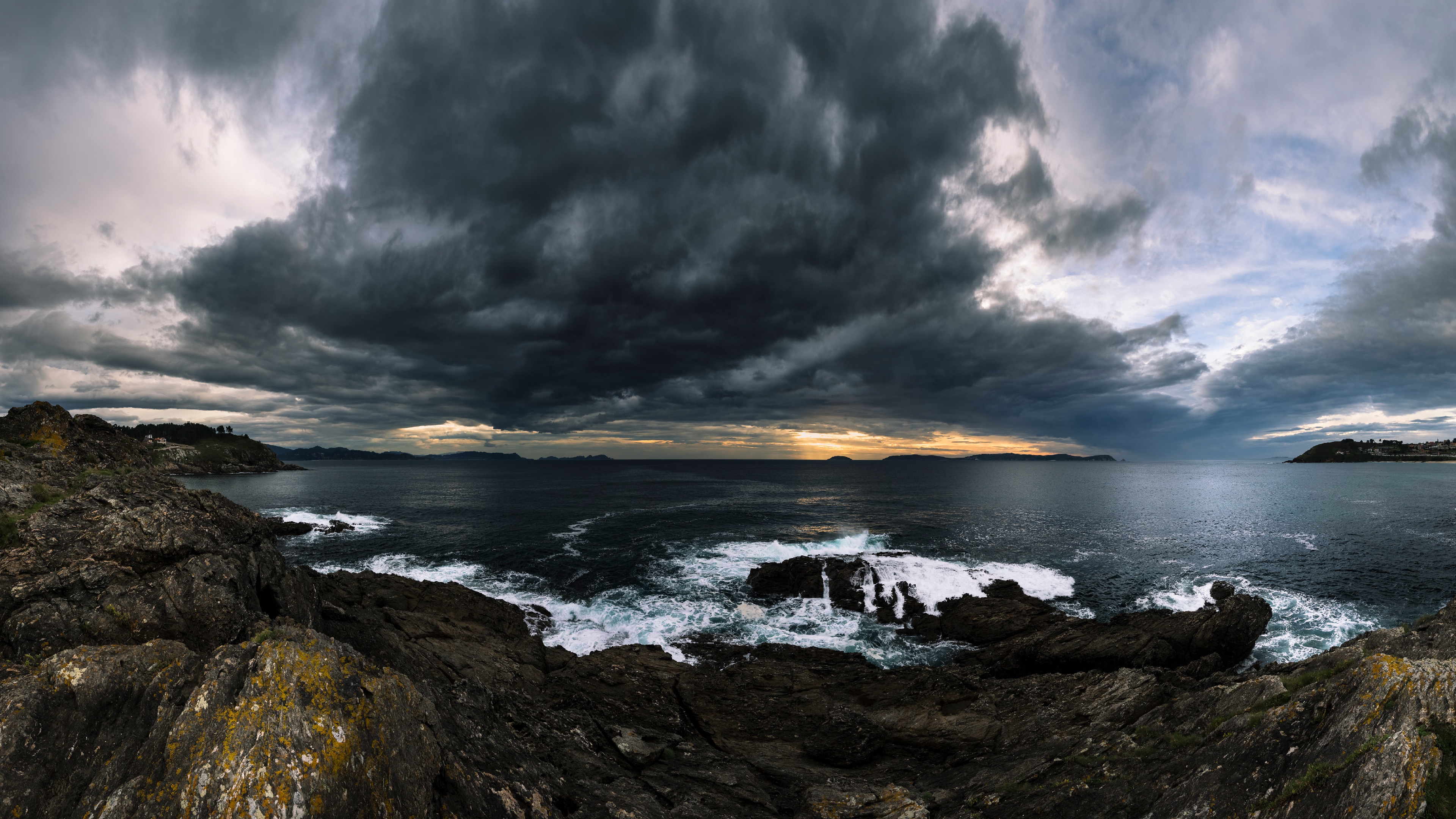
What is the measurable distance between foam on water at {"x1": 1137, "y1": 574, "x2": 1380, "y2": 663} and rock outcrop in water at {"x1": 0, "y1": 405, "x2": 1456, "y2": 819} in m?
13.6

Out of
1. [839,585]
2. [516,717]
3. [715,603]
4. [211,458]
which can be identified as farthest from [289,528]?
[211,458]

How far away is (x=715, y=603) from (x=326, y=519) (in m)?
69.9

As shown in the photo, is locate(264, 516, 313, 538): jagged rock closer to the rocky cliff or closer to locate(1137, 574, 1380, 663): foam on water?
locate(1137, 574, 1380, 663): foam on water

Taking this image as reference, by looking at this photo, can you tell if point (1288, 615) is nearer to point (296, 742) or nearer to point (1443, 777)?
point (1443, 777)

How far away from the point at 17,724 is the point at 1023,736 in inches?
822

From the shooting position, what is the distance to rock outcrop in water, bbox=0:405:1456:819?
5.97 meters

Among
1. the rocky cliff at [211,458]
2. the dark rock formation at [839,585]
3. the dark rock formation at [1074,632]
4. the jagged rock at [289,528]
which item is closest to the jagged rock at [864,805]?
the dark rock formation at [1074,632]

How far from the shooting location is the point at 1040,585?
138ft

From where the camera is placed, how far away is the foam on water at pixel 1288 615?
28781 millimetres

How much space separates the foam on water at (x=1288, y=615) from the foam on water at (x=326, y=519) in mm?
83812

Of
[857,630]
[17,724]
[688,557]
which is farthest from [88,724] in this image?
[688,557]

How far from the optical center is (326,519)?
75.2m

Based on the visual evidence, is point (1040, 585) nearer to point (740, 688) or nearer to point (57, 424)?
point (740, 688)

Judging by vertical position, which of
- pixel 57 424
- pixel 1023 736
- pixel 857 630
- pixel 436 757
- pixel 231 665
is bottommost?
pixel 857 630
